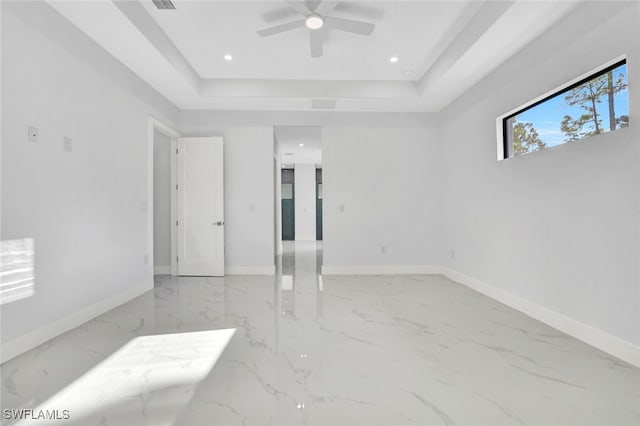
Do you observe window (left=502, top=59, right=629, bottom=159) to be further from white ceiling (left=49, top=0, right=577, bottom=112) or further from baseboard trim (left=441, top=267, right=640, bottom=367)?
baseboard trim (left=441, top=267, right=640, bottom=367)

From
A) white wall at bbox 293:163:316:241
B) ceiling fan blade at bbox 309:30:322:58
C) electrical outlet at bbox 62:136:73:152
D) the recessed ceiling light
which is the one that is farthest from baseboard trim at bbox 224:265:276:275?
white wall at bbox 293:163:316:241

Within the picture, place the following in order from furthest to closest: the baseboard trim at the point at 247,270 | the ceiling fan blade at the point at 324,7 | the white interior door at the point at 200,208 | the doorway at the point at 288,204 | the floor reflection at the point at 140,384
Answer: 1. the doorway at the point at 288,204
2. the baseboard trim at the point at 247,270
3. the white interior door at the point at 200,208
4. the ceiling fan blade at the point at 324,7
5. the floor reflection at the point at 140,384

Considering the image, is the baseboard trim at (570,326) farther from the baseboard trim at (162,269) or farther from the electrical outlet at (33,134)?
the baseboard trim at (162,269)

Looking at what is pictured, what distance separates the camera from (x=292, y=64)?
388cm

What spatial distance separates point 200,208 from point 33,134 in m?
2.62

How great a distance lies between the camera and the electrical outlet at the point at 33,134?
230 cm

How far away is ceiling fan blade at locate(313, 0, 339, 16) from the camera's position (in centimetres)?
254

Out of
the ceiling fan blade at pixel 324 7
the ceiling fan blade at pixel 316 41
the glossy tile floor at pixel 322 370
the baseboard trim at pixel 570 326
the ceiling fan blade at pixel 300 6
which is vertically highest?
the ceiling fan blade at pixel 300 6

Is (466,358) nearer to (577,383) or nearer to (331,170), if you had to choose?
(577,383)

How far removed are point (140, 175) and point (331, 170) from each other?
277 centimetres

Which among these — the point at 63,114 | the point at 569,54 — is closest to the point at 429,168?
the point at 569,54

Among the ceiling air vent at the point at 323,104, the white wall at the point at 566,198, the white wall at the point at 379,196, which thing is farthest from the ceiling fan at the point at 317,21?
the white wall at the point at 379,196

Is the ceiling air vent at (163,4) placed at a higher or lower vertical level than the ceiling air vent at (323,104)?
higher

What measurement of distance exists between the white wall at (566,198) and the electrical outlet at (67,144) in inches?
169
